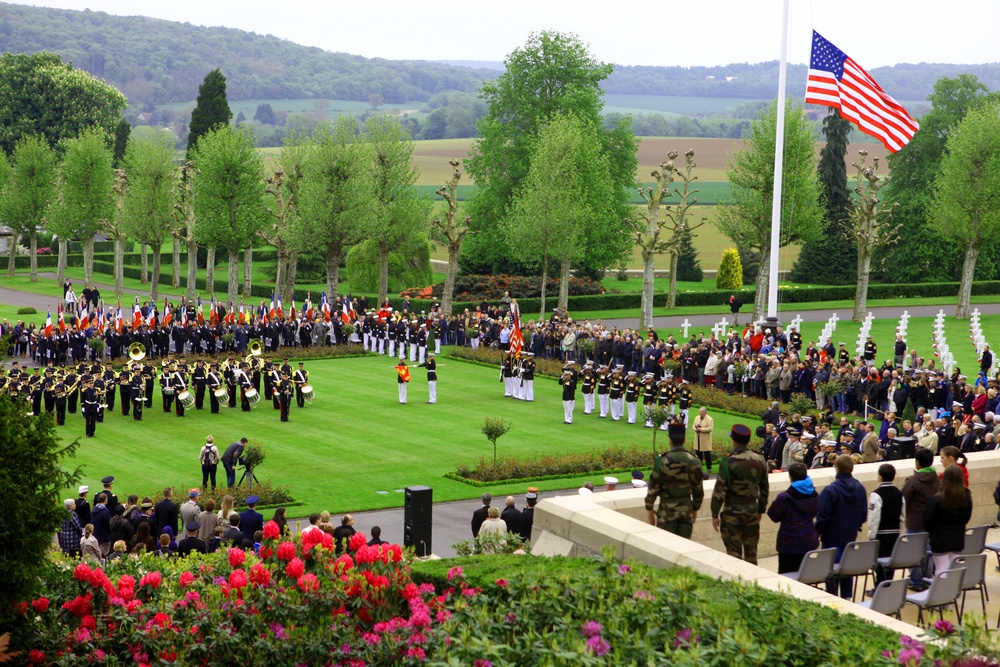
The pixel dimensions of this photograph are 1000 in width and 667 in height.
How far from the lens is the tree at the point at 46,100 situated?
87062 mm

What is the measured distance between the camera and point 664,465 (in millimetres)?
11594

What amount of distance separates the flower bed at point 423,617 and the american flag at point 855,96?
24789 mm

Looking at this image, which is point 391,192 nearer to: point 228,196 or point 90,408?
point 228,196

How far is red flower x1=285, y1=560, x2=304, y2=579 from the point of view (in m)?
9.89

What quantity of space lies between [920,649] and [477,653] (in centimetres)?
293

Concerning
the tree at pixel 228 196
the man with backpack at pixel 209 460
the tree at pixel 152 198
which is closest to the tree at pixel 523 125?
→ the tree at pixel 228 196

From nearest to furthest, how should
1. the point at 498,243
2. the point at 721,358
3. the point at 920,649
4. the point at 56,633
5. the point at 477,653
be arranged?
the point at 920,649 < the point at 477,653 < the point at 56,633 < the point at 721,358 < the point at 498,243

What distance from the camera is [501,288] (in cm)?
5988

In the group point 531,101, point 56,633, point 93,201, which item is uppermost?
point 531,101

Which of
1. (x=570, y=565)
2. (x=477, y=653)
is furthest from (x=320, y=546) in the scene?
(x=477, y=653)

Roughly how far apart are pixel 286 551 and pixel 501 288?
49966 millimetres

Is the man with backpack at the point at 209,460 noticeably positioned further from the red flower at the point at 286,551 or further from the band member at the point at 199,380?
the red flower at the point at 286,551

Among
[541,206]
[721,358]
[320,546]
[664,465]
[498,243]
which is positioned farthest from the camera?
[498,243]

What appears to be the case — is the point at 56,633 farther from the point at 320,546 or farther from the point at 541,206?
the point at 541,206
